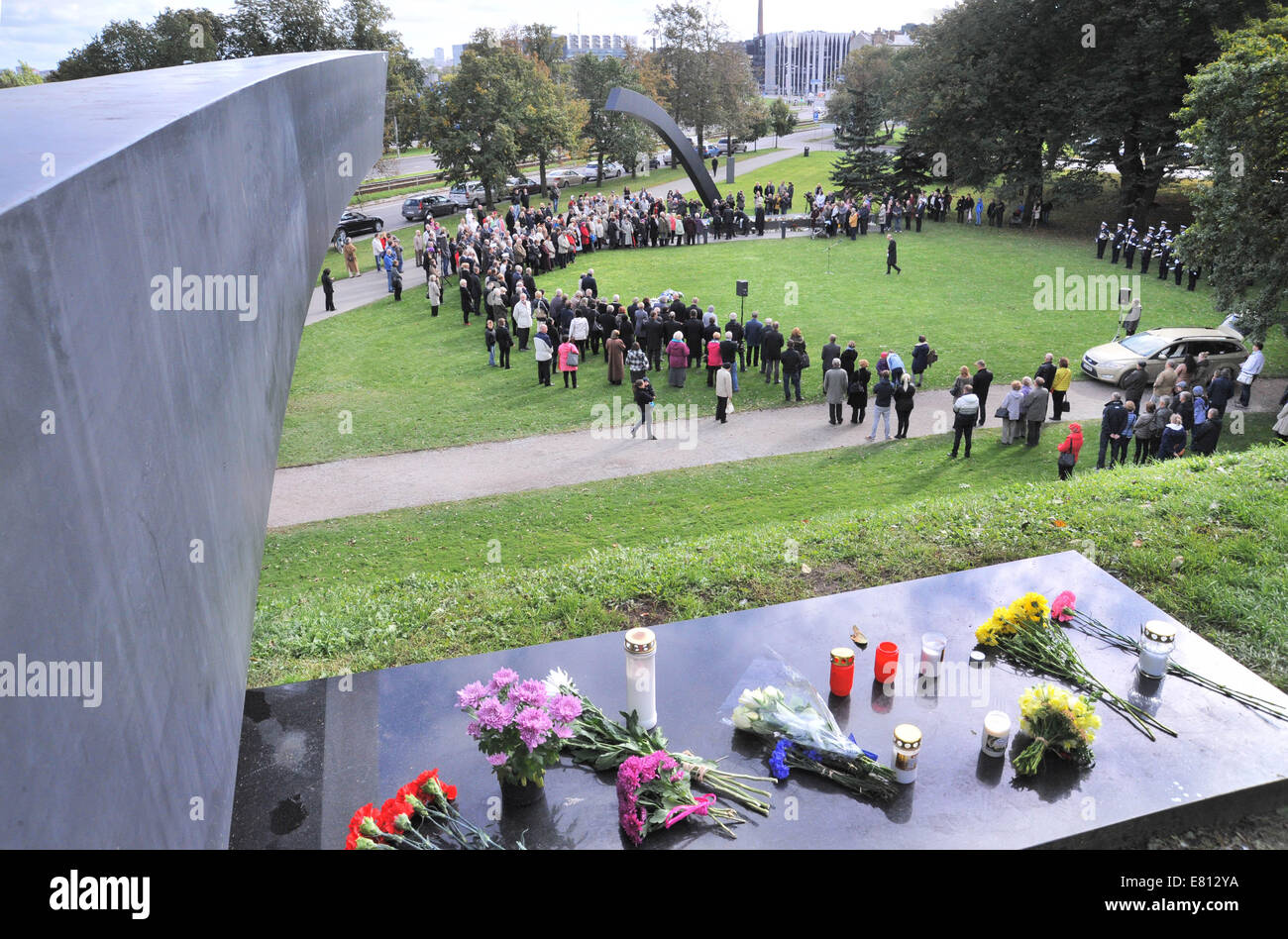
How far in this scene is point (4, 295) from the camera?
185 cm

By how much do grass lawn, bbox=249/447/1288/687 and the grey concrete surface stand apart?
445 cm

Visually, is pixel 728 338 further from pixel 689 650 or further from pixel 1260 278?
pixel 689 650

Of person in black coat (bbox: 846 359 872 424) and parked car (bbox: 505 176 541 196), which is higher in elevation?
parked car (bbox: 505 176 541 196)

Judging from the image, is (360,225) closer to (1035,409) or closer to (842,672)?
(1035,409)

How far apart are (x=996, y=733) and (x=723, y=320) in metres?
21.0

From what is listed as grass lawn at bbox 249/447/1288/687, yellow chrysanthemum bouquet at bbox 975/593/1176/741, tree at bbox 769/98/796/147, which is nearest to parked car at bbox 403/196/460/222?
grass lawn at bbox 249/447/1288/687

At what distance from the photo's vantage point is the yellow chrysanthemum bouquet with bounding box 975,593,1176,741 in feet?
21.6

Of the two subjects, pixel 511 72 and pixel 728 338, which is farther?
pixel 511 72

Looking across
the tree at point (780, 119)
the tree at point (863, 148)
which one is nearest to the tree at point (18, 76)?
the tree at point (863, 148)

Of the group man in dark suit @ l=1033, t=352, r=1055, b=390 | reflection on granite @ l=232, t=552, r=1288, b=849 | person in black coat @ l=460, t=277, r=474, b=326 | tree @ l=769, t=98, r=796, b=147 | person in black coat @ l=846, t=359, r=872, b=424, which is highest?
tree @ l=769, t=98, r=796, b=147

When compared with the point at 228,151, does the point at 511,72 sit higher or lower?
higher

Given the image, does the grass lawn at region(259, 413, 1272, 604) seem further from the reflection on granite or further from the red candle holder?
the red candle holder

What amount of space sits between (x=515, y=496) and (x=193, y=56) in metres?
35.2
